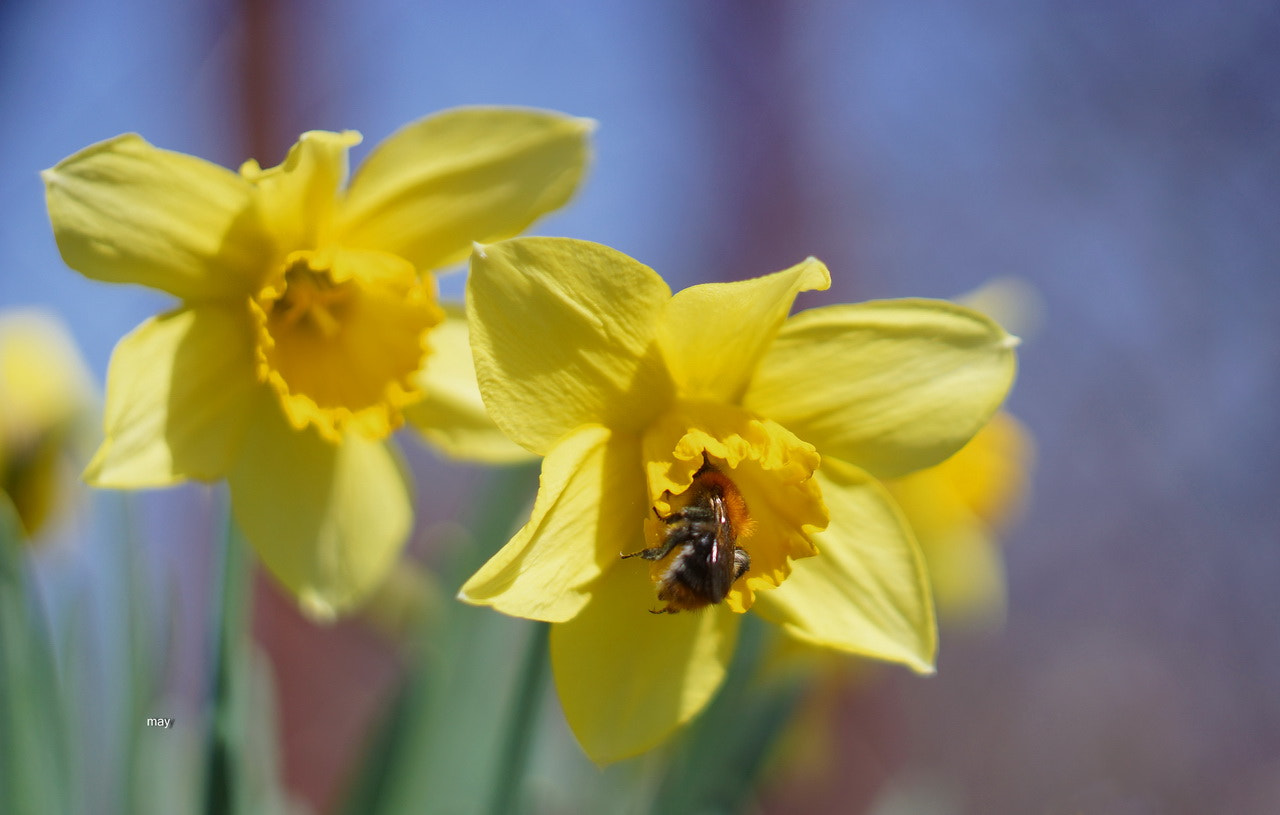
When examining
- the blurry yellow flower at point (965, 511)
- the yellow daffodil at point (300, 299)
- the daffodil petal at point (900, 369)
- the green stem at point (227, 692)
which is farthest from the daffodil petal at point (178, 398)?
the blurry yellow flower at point (965, 511)

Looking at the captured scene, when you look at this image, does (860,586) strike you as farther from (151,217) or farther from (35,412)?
(35,412)

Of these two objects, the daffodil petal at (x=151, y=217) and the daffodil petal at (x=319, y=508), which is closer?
the daffodil petal at (x=151, y=217)

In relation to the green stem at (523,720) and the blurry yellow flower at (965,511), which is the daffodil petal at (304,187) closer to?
the green stem at (523,720)

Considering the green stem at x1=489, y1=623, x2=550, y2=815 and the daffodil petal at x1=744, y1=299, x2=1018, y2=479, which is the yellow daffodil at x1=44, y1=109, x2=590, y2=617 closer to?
the green stem at x1=489, y1=623, x2=550, y2=815

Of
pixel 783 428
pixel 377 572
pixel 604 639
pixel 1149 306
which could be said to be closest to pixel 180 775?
pixel 377 572

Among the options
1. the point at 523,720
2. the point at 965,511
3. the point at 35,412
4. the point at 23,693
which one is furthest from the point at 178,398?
the point at 965,511

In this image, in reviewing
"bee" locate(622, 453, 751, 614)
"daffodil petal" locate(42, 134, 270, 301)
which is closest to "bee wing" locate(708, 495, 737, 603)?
"bee" locate(622, 453, 751, 614)
